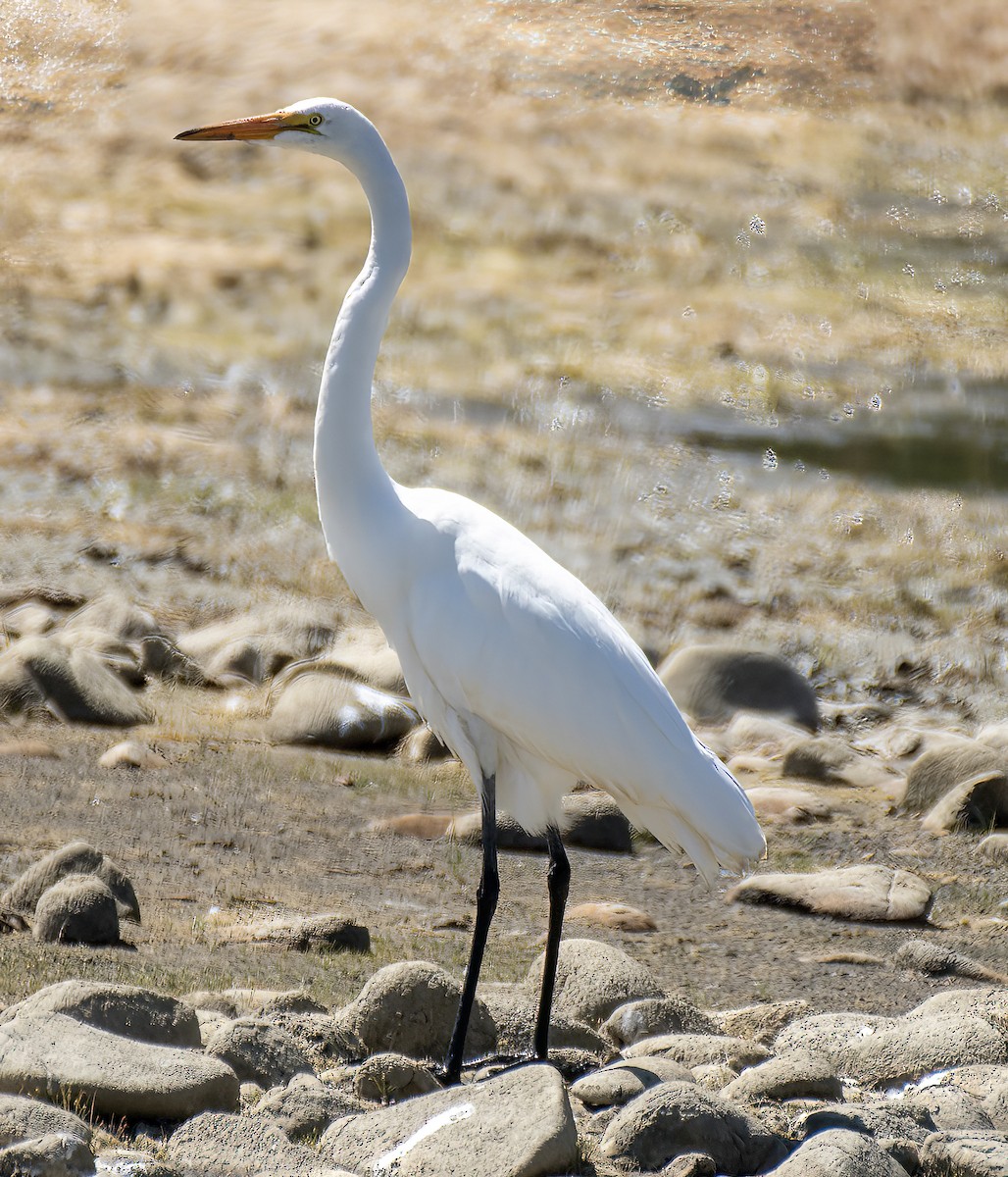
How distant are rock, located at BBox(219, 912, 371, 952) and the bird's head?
2.54 meters

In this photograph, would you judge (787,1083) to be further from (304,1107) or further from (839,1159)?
(304,1107)

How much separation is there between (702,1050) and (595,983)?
1.93 ft

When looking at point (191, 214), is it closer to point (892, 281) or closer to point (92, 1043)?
point (892, 281)

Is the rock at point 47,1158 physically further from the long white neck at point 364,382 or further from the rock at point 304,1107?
the long white neck at point 364,382

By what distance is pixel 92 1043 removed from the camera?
362 cm

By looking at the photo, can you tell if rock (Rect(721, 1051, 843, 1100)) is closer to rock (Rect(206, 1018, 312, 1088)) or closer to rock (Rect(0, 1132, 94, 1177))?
rock (Rect(206, 1018, 312, 1088))

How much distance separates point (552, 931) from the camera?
14.3 feet

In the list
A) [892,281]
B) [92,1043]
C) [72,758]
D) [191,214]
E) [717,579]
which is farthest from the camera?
[191,214]

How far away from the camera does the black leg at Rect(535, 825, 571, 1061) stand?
4.18m

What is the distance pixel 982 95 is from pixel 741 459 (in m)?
6.08

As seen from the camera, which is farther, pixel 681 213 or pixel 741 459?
pixel 681 213

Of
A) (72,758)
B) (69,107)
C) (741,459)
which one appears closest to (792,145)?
(741,459)

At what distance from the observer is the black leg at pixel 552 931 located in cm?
418

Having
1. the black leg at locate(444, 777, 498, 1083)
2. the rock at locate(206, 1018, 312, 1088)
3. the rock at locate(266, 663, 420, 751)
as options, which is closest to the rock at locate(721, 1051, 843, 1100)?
the black leg at locate(444, 777, 498, 1083)
